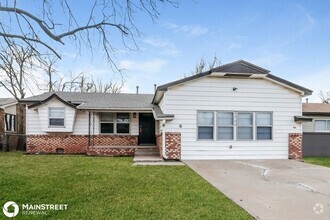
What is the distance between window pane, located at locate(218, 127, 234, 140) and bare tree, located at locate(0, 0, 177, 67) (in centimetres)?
904

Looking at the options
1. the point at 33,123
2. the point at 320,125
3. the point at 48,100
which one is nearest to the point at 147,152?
the point at 48,100

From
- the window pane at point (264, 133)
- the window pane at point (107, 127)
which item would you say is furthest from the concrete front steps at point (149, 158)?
the window pane at point (264, 133)

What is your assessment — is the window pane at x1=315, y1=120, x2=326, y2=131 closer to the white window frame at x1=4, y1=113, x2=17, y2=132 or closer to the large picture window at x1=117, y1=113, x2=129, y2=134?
the large picture window at x1=117, y1=113, x2=129, y2=134

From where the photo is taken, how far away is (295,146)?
14.6 metres

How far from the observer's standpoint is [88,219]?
5047mm

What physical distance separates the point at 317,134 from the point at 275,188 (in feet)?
40.5

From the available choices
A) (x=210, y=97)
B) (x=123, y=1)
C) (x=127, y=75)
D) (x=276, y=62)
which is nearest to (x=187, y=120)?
(x=210, y=97)

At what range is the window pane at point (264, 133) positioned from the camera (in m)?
14.4

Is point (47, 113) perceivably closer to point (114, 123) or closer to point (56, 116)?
point (56, 116)

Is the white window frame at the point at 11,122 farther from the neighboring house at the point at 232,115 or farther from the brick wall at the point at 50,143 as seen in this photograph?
the neighboring house at the point at 232,115

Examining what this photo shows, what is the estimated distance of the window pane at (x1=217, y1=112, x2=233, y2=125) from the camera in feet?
46.3

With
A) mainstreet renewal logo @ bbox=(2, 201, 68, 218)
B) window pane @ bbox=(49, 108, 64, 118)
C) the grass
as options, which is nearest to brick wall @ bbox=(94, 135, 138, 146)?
window pane @ bbox=(49, 108, 64, 118)

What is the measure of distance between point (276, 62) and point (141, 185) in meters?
16.2

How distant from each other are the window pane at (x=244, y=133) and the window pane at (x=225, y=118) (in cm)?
59
